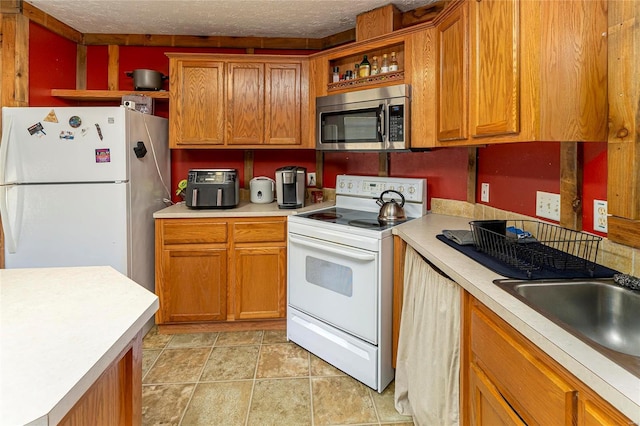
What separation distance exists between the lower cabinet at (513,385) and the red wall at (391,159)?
2.11 feet

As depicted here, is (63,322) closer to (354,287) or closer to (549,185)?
(354,287)

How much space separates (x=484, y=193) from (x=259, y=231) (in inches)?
59.6

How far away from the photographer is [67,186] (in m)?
2.30

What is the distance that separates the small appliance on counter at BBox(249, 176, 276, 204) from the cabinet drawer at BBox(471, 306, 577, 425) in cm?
209

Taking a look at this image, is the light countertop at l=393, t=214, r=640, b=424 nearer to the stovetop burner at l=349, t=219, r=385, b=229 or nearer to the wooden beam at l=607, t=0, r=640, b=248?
the wooden beam at l=607, t=0, r=640, b=248

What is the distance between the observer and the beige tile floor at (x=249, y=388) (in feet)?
5.88

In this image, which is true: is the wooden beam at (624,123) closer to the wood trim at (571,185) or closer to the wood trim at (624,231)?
the wood trim at (624,231)

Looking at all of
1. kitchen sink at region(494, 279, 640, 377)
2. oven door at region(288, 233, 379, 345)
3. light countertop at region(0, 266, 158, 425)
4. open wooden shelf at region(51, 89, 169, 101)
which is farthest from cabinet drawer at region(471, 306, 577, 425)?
open wooden shelf at region(51, 89, 169, 101)

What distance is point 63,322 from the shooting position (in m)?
0.80

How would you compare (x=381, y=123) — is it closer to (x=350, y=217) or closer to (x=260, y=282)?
(x=350, y=217)

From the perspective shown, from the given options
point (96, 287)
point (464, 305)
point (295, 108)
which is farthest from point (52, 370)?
point (295, 108)

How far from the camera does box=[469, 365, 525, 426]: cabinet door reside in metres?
0.96

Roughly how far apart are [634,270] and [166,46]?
3423mm

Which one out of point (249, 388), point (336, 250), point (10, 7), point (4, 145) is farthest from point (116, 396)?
point (10, 7)
